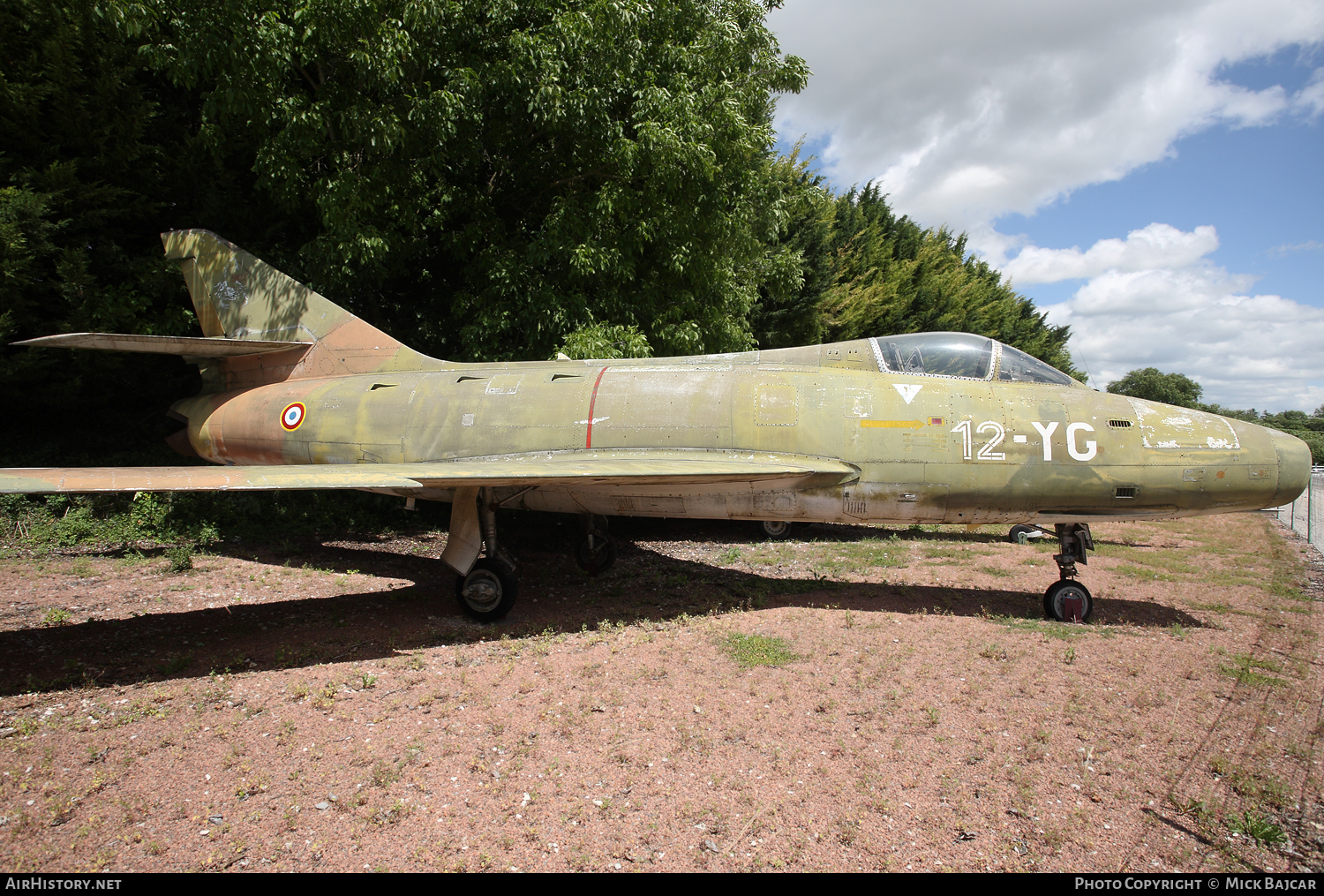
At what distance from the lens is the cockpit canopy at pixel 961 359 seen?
6.99m

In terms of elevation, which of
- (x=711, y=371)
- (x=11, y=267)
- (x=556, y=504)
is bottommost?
(x=556, y=504)

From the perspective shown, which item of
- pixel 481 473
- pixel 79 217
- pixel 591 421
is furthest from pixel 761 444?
pixel 79 217

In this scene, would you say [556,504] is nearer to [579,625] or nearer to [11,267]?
[579,625]

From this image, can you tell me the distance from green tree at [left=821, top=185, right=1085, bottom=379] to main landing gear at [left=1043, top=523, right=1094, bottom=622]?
14.6 metres

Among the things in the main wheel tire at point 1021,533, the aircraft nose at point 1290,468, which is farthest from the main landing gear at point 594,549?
the main wheel tire at point 1021,533

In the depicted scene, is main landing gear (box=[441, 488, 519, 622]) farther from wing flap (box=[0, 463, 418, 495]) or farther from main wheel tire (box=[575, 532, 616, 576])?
main wheel tire (box=[575, 532, 616, 576])

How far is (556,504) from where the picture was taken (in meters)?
7.68

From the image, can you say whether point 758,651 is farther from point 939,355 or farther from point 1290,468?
point 1290,468

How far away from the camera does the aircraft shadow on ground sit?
17.9 feet

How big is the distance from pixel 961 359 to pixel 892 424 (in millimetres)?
1194

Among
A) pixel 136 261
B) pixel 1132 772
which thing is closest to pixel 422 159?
pixel 136 261

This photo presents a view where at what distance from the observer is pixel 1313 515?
14555mm

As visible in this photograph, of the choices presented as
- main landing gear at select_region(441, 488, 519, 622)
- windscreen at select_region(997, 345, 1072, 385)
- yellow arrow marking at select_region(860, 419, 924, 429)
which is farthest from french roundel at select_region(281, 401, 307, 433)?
windscreen at select_region(997, 345, 1072, 385)
